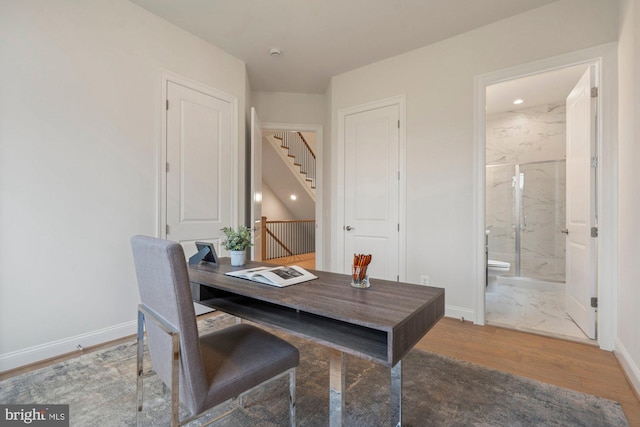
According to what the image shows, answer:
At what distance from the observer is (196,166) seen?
2.99 m

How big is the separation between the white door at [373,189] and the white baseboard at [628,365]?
174cm

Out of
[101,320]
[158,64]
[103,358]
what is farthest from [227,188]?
[103,358]

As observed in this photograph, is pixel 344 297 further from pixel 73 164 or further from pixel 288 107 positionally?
pixel 288 107

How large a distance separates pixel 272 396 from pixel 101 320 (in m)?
1.58

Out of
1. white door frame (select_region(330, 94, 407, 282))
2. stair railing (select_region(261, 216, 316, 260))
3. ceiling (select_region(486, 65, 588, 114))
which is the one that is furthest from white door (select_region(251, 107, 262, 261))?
stair railing (select_region(261, 216, 316, 260))

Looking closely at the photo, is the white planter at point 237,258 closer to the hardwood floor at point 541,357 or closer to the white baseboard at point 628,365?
the hardwood floor at point 541,357

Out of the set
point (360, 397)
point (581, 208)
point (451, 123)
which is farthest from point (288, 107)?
point (360, 397)

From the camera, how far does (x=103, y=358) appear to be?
81.9 inches

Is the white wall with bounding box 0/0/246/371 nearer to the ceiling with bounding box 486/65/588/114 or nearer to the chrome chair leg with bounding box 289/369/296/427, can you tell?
the chrome chair leg with bounding box 289/369/296/427

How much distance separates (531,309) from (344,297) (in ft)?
10.3

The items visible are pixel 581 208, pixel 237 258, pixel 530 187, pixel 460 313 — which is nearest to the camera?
pixel 237 258

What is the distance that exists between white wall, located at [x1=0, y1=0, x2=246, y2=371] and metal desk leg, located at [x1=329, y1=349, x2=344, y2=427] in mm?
2136

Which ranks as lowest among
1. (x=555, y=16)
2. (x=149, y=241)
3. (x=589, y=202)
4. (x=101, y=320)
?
(x=101, y=320)

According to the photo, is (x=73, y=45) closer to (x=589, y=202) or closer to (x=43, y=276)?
(x=43, y=276)
